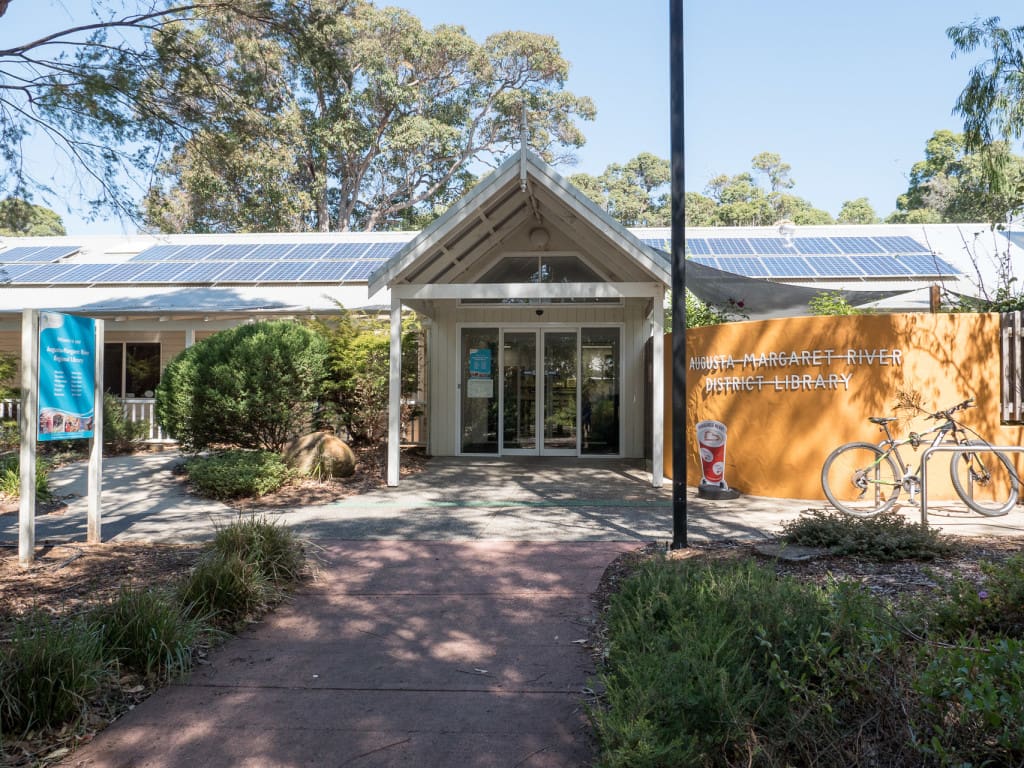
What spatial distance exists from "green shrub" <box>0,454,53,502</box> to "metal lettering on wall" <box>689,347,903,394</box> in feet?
27.1

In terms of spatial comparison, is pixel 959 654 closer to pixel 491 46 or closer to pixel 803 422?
pixel 803 422

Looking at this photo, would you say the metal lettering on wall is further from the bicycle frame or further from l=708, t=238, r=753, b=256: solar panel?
l=708, t=238, r=753, b=256: solar panel

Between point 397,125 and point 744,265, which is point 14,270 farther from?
point 744,265

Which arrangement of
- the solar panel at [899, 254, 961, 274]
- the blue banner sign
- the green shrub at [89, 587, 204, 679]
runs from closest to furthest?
the green shrub at [89, 587, 204, 679]
the blue banner sign
the solar panel at [899, 254, 961, 274]

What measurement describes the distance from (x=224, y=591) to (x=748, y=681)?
10.7 ft

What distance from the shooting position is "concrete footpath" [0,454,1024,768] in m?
3.29

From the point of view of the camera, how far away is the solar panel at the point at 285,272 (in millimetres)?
17531

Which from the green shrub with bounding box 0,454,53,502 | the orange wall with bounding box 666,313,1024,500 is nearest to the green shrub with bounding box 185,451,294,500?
the green shrub with bounding box 0,454,53,502

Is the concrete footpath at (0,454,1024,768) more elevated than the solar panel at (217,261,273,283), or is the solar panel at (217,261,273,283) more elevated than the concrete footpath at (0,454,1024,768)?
the solar panel at (217,261,273,283)

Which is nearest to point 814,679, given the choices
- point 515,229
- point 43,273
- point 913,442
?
point 913,442

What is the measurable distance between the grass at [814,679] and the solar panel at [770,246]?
14.8m

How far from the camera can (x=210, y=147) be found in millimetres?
8266

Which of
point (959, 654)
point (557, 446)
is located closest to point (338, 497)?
point (557, 446)

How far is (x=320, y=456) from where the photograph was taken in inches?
432
